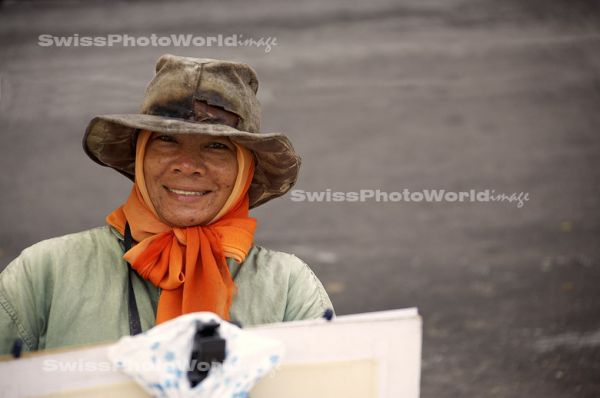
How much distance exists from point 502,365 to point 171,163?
9.08 feet

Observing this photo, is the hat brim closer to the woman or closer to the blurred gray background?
the woman

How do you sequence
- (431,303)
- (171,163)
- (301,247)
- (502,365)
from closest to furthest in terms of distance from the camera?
1. (171,163)
2. (502,365)
3. (431,303)
4. (301,247)

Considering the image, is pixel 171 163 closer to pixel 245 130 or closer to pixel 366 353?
pixel 245 130

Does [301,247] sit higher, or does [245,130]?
[245,130]

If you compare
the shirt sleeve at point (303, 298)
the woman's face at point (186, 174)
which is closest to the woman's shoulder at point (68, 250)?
the woman's face at point (186, 174)

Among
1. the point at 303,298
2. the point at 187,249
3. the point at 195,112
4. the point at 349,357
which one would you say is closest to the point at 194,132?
the point at 195,112

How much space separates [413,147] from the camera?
6.25 metres

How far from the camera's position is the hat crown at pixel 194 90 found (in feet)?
7.41

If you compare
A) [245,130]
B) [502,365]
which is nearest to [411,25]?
[502,365]

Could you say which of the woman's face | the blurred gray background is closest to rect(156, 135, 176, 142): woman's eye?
the woman's face

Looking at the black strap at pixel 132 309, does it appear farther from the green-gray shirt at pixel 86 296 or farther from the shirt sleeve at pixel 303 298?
the shirt sleeve at pixel 303 298

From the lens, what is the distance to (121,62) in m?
6.84

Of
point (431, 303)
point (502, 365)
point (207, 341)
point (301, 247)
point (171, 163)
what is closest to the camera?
point (207, 341)

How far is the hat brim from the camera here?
2186mm
